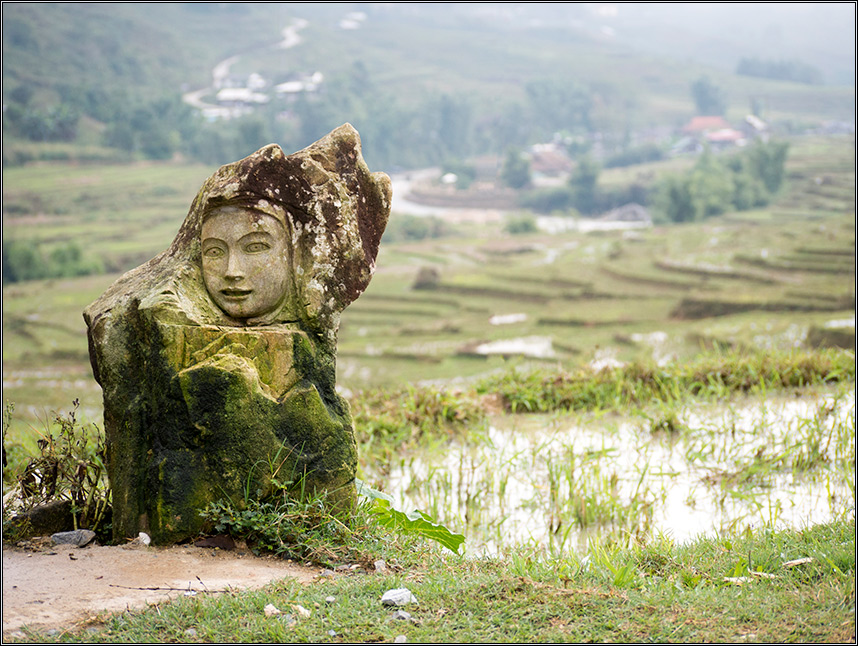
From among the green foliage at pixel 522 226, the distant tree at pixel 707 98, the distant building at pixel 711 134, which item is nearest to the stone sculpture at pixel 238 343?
the green foliage at pixel 522 226

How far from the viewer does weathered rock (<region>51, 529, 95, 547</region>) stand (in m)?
4.08

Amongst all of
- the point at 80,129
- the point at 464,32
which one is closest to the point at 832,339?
the point at 80,129

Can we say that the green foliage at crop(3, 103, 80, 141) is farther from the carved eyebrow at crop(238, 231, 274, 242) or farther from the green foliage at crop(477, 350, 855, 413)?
the carved eyebrow at crop(238, 231, 274, 242)

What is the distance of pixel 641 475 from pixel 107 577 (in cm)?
367

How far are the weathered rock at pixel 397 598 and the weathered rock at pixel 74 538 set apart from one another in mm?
1648

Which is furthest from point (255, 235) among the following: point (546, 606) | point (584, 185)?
point (584, 185)

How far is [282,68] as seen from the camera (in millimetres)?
56312

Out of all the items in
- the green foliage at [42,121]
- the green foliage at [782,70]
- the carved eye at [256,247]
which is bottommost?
the carved eye at [256,247]

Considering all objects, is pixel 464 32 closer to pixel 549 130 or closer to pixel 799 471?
pixel 549 130

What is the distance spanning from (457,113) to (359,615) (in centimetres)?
5385

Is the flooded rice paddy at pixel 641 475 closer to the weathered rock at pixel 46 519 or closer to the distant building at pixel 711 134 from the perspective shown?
the weathered rock at pixel 46 519

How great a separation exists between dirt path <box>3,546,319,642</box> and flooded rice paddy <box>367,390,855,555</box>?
1.43 metres

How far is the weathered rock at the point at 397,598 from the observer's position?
10.7 ft

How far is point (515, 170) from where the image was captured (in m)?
48.6
